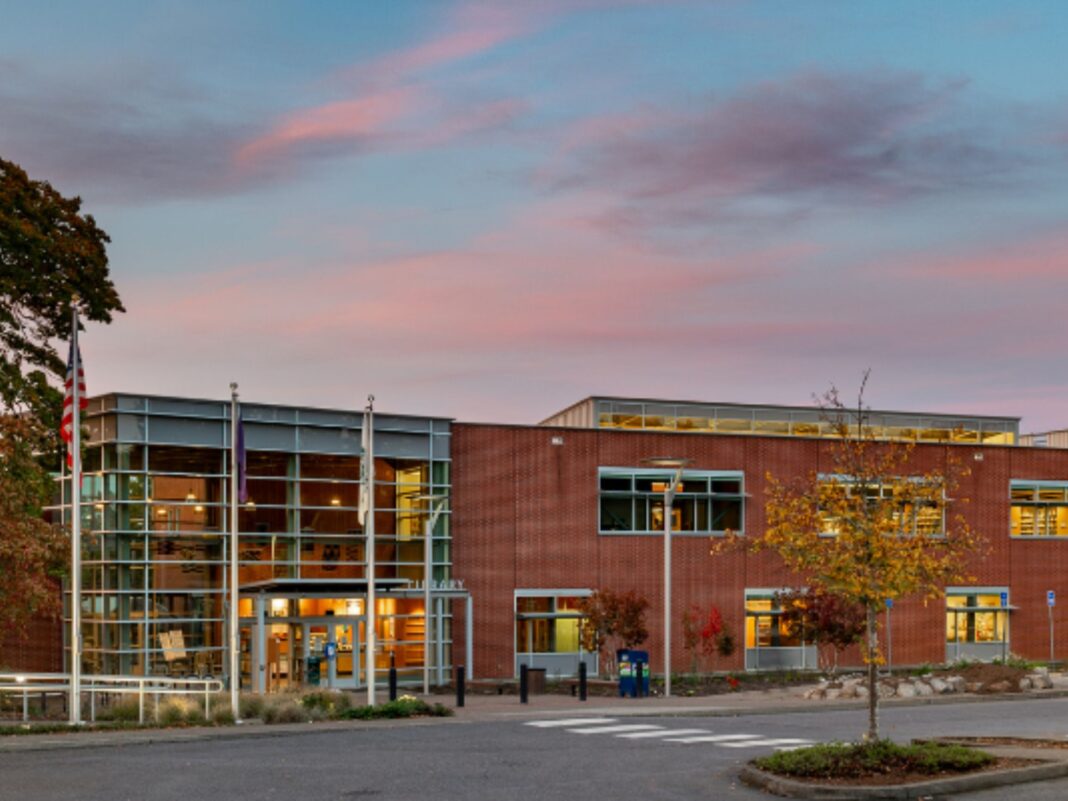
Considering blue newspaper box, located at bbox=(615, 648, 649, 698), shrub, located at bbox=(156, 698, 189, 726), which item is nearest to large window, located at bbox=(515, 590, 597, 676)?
blue newspaper box, located at bbox=(615, 648, 649, 698)

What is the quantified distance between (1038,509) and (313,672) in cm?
3261

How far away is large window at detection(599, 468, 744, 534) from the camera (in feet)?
168

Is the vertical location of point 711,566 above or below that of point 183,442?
below

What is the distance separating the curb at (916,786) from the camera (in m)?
18.2

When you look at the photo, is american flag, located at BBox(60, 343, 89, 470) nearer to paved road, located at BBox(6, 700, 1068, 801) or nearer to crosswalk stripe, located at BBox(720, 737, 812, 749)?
paved road, located at BBox(6, 700, 1068, 801)

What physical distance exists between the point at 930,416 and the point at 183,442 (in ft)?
116

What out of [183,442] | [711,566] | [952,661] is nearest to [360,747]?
[183,442]

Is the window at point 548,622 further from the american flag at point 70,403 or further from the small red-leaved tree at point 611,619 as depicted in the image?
the american flag at point 70,403

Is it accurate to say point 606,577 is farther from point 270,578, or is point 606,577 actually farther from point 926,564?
point 926,564

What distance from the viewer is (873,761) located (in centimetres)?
1955

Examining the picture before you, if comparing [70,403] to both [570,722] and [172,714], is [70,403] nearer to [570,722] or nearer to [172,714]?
[172,714]

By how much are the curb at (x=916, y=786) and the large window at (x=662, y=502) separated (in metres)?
31.5

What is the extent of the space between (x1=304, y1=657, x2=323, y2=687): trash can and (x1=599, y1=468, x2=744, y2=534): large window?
12.6 metres

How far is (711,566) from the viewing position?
171 ft
